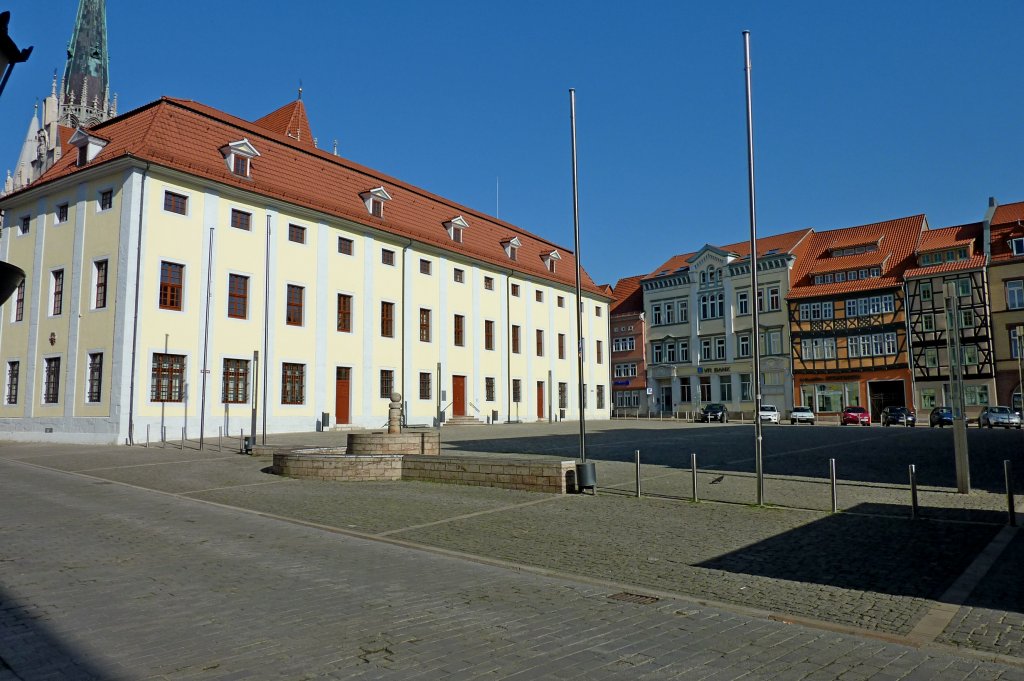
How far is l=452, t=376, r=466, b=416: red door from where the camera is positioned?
146ft

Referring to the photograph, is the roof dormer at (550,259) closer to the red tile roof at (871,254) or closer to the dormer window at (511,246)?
the dormer window at (511,246)

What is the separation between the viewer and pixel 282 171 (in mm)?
36438

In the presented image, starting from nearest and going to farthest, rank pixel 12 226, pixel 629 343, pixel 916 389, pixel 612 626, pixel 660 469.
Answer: pixel 612 626 < pixel 660 469 < pixel 12 226 < pixel 916 389 < pixel 629 343

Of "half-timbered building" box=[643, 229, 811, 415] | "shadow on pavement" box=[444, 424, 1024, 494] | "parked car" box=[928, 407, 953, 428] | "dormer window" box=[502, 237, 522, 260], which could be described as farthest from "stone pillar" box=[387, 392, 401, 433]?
"half-timbered building" box=[643, 229, 811, 415]

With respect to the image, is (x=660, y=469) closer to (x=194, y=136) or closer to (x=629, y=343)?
(x=194, y=136)

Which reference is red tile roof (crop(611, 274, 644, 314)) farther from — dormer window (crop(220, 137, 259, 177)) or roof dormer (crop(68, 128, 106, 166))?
roof dormer (crop(68, 128, 106, 166))

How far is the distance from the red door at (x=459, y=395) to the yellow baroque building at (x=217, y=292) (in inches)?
4.3

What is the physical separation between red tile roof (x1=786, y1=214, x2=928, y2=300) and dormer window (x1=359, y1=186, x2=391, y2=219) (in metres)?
35.6

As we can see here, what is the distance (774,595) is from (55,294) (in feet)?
112

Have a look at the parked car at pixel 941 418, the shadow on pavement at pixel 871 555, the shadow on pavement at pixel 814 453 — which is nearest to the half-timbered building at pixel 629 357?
the parked car at pixel 941 418

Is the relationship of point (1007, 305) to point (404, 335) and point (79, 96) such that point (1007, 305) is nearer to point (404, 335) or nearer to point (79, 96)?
point (404, 335)

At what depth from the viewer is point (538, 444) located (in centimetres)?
2608

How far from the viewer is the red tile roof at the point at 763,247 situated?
2468 inches

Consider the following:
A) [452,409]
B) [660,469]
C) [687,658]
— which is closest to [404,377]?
[452,409]
